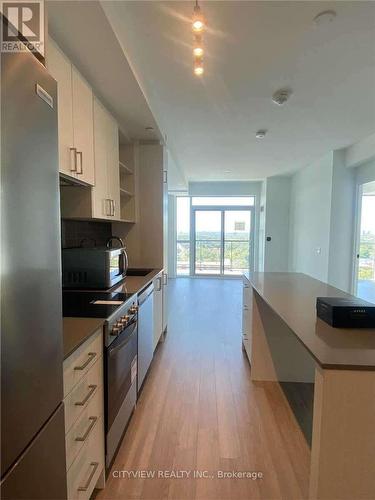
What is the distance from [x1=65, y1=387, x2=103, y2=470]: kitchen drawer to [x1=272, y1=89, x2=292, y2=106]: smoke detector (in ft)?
9.47

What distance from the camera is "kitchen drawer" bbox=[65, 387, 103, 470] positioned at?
1128mm

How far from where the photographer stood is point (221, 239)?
26.8 ft

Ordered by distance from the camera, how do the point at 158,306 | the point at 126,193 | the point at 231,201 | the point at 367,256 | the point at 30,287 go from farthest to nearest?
the point at 231,201
the point at 367,256
the point at 126,193
the point at 158,306
the point at 30,287

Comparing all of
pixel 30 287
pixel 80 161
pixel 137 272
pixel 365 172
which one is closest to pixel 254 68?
pixel 80 161

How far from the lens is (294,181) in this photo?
22.7 feet

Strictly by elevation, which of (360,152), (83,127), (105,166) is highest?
(360,152)

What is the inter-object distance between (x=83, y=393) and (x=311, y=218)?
18.3 ft

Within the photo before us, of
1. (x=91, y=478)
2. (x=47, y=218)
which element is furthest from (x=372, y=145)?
(x=91, y=478)

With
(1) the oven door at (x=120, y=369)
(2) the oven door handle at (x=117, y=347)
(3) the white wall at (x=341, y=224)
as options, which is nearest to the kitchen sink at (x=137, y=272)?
(1) the oven door at (x=120, y=369)

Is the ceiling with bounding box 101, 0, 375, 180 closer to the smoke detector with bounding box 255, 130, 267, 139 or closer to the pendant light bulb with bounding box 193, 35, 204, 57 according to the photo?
the smoke detector with bounding box 255, 130, 267, 139

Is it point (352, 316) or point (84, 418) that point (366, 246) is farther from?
point (84, 418)

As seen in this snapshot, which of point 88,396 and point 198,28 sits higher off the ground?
point 198,28

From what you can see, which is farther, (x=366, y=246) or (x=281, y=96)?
(x=366, y=246)

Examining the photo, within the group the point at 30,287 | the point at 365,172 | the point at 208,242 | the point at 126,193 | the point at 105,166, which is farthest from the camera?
the point at 208,242
